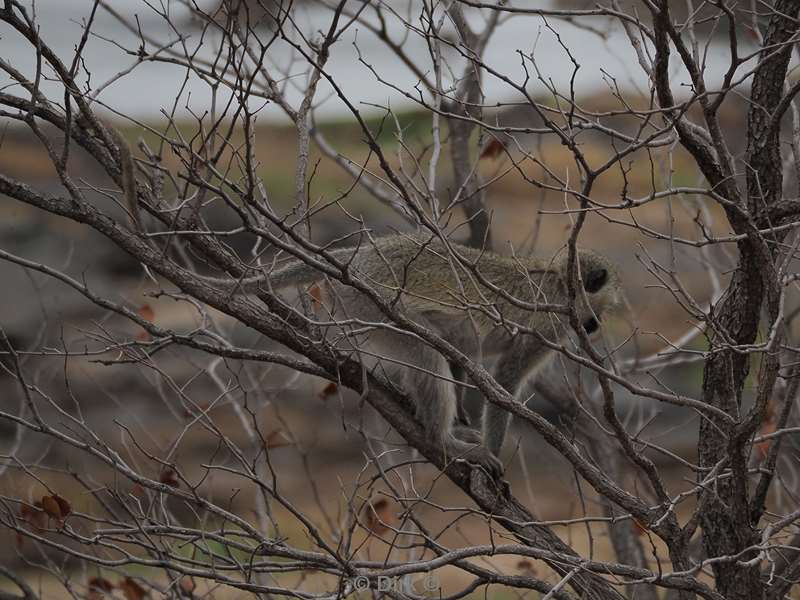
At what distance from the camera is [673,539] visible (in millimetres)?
3893

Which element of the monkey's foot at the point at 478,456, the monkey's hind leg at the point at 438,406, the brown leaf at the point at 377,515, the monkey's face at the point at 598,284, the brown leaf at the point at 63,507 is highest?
the monkey's face at the point at 598,284

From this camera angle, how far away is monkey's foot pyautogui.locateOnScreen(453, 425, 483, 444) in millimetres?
5936

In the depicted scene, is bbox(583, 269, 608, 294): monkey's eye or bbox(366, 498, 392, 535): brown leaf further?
bbox(583, 269, 608, 294): monkey's eye

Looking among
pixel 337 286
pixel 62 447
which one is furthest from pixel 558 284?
pixel 62 447

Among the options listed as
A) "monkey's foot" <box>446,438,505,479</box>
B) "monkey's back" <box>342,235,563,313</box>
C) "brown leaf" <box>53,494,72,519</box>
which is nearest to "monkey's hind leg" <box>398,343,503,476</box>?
"monkey's foot" <box>446,438,505,479</box>

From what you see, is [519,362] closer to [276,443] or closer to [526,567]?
[526,567]

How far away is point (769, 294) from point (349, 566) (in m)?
1.79

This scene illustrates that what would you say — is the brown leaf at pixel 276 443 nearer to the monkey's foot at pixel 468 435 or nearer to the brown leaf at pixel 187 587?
the brown leaf at pixel 187 587

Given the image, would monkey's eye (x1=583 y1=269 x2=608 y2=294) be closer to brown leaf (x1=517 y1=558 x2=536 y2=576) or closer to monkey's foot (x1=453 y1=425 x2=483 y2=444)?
monkey's foot (x1=453 y1=425 x2=483 y2=444)

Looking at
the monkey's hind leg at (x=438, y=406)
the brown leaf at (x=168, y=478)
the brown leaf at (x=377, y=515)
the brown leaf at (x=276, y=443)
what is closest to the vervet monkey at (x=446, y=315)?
the monkey's hind leg at (x=438, y=406)

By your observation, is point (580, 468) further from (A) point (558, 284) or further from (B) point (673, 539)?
(A) point (558, 284)

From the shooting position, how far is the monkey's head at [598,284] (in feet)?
20.7

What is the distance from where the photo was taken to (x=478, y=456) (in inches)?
210

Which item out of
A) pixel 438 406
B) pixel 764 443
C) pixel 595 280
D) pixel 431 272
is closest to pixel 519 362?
pixel 595 280
